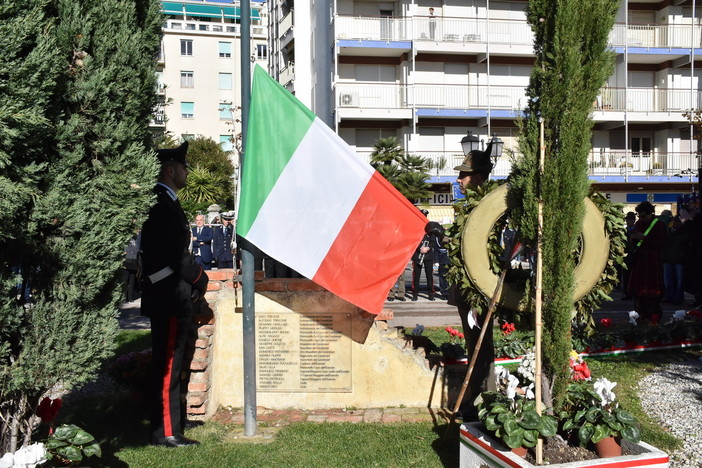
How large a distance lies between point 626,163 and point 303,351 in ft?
115

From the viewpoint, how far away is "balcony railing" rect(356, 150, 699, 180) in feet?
122

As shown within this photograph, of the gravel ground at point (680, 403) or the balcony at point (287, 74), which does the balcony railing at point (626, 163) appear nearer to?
the balcony at point (287, 74)

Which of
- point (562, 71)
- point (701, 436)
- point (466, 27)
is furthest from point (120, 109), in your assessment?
point (466, 27)

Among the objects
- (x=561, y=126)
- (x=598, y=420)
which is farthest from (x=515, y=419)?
(x=561, y=126)

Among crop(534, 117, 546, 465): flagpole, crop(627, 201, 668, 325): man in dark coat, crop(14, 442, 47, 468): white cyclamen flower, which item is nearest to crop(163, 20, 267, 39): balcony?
crop(627, 201, 668, 325): man in dark coat

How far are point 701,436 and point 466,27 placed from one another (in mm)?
34530

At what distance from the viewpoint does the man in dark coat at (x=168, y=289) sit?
5316 mm

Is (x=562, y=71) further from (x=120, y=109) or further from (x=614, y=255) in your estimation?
(x=120, y=109)

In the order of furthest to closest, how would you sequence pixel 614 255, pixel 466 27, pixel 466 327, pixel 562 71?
pixel 466 27 → pixel 466 327 → pixel 614 255 → pixel 562 71

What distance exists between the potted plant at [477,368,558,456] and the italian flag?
165 centimetres

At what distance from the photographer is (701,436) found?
5297mm

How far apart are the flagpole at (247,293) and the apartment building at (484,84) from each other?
2991 cm

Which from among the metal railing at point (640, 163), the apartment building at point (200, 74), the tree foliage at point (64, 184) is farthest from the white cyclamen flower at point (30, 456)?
the apartment building at point (200, 74)

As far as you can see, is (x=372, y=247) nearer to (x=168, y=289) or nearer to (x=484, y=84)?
(x=168, y=289)
